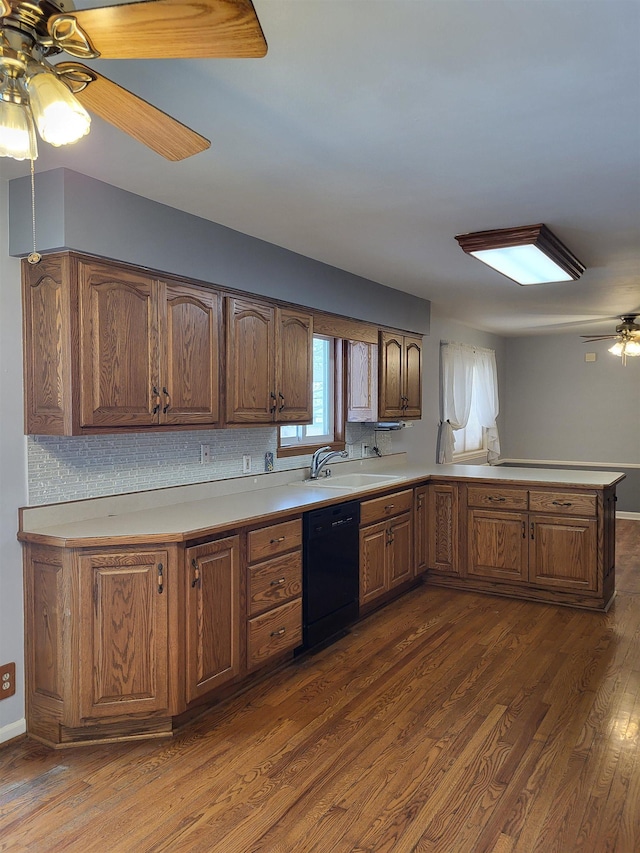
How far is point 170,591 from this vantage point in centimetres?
271

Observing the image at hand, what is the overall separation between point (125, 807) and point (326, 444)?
2.97 m

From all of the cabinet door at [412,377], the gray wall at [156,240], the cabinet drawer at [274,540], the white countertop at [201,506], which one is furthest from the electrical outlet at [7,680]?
the cabinet door at [412,377]

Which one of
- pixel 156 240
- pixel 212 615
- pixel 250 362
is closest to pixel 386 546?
pixel 250 362

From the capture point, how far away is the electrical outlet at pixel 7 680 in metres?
2.69

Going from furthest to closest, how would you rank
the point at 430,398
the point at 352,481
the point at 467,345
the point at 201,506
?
the point at 467,345, the point at 430,398, the point at 352,481, the point at 201,506

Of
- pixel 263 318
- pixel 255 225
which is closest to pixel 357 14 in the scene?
pixel 255 225

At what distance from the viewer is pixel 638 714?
295 centimetres

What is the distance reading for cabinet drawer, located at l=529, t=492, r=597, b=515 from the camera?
4.42 m

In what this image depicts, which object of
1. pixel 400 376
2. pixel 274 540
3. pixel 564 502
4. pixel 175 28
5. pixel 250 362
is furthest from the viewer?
pixel 400 376

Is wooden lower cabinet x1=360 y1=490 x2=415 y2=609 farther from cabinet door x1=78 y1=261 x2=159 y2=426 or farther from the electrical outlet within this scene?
the electrical outlet

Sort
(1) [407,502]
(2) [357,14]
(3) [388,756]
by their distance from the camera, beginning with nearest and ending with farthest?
(2) [357,14]
(3) [388,756]
(1) [407,502]

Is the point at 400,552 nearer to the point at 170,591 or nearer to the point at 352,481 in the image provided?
the point at 352,481

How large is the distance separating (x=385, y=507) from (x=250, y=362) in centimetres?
146

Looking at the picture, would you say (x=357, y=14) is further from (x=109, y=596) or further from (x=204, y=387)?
(x=109, y=596)
